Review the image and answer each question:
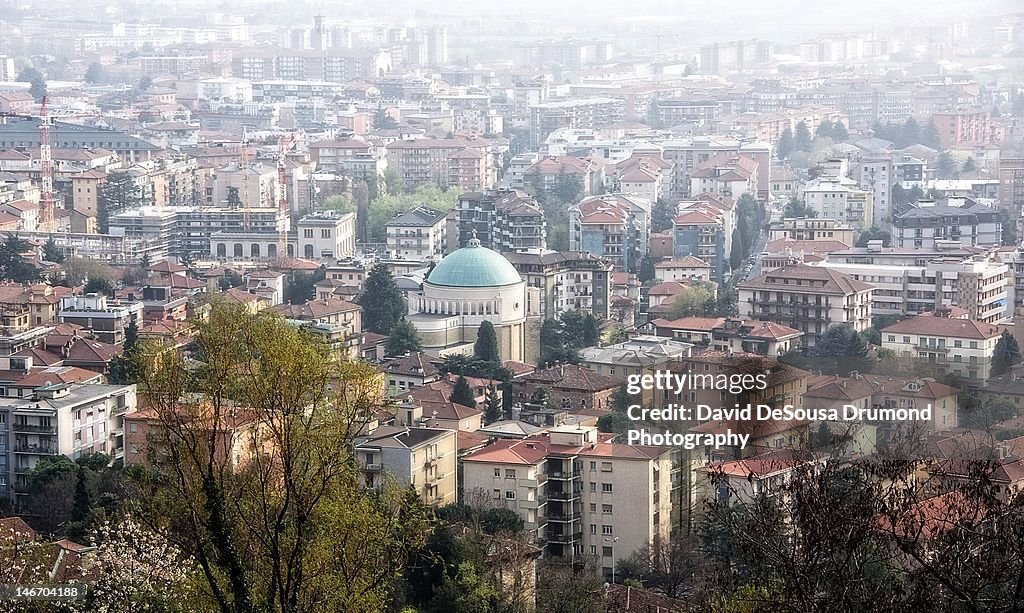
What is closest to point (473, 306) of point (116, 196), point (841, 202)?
point (841, 202)

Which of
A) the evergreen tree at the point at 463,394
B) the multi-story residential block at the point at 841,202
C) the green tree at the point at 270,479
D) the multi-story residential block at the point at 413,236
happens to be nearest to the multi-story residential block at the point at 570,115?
the multi-story residential block at the point at 841,202

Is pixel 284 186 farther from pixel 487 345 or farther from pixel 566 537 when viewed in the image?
pixel 566 537

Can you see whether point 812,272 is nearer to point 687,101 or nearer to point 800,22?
point 687,101

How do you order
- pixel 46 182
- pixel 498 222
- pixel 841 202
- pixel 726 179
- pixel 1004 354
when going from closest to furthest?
pixel 1004 354 → pixel 498 222 → pixel 841 202 → pixel 46 182 → pixel 726 179

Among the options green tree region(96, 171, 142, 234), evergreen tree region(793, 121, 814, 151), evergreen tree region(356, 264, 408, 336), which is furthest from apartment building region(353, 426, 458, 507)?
evergreen tree region(793, 121, 814, 151)

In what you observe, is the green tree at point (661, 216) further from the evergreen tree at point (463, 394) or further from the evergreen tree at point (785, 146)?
the evergreen tree at point (463, 394)

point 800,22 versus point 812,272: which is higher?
point 800,22

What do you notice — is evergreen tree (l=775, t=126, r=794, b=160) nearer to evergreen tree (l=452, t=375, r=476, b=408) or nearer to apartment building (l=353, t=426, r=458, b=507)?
evergreen tree (l=452, t=375, r=476, b=408)

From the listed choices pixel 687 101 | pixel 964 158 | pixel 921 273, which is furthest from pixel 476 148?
pixel 921 273
